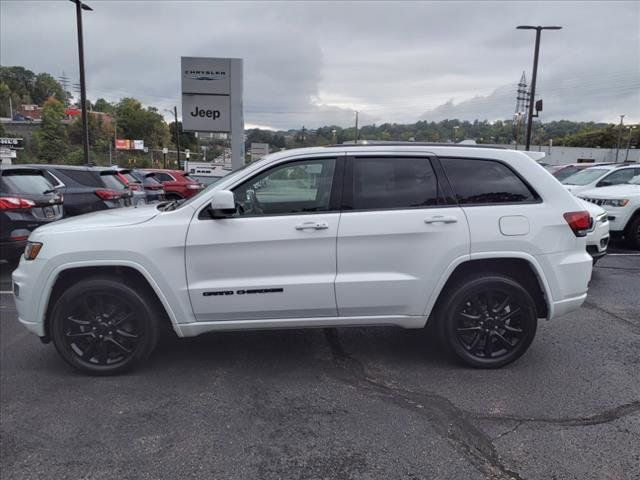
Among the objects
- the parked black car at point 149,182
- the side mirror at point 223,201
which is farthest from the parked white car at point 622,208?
the parked black car at point 149,182

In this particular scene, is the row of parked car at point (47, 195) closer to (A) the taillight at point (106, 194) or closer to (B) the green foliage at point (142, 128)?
(A) the taillight at point (106, 194)

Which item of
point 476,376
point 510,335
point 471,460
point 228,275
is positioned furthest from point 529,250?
point 228,275

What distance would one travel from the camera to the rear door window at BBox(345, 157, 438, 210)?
3830mm

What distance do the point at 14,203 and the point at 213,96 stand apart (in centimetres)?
408

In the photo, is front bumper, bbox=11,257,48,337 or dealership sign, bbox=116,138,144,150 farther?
dealership sign, bbox=116,138,144,150

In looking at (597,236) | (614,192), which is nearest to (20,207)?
(597,236)

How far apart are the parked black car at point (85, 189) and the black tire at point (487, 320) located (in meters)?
7.15

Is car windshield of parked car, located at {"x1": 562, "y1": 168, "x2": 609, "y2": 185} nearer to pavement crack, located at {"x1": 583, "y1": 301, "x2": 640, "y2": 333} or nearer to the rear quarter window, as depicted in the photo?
pavement crack, located at {"x1": 583, "y1": 301, "x2": 640, "y2": 333}

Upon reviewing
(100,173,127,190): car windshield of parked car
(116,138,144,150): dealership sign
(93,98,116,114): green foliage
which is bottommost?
(100,173,127,190): car windshield of parked car

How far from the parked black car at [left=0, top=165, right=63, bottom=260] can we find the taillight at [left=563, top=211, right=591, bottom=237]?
689 cm

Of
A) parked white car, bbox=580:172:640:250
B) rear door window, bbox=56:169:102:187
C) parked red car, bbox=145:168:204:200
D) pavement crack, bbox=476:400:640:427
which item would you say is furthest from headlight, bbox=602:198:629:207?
parked red car, bbox=145:168:204:200

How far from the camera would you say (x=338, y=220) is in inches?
147

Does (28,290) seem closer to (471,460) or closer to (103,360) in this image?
(103,360)

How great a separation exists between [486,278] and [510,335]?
528 mm
